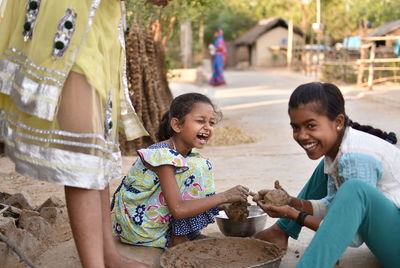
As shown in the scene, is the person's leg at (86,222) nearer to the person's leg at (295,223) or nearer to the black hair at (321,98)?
the black hair at (321,98)

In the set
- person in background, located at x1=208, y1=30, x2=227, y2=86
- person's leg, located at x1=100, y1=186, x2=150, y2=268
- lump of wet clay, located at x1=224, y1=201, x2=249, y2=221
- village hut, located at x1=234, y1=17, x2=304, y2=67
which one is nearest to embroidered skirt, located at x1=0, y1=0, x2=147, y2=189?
person's leg, located at x1=100, y1=186, x2=150, y2=268

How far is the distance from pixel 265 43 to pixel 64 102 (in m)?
45.4

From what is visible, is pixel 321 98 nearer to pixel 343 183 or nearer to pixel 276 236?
pixel 343 183

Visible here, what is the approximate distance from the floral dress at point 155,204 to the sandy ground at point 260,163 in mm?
96

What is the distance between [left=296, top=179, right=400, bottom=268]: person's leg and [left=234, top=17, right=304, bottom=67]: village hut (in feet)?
138

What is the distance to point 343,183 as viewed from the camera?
2.42 m

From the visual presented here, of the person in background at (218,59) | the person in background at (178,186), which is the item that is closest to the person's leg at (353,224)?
the person in background at (178,186)

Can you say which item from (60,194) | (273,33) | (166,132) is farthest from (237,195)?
(273,33)

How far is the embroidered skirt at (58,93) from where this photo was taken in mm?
2285

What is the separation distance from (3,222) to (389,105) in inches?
393

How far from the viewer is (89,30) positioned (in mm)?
2389

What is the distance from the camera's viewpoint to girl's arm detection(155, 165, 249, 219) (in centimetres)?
304

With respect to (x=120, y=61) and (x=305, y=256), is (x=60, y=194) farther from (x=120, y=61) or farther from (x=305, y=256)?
(x=305, y=256)

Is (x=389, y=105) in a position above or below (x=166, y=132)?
below
